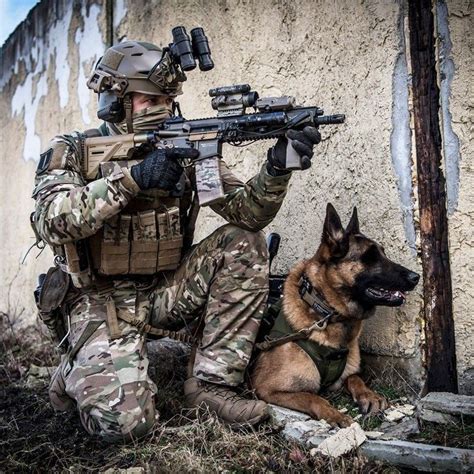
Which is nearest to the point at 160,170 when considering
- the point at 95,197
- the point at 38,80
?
the point at 95,197

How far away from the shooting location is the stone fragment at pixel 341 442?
2525mm

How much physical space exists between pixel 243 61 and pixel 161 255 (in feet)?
5.42

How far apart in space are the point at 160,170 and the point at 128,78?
682 mm

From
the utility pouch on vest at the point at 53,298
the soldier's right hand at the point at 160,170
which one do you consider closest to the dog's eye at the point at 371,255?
the soldier's right hand at the point at 160,170

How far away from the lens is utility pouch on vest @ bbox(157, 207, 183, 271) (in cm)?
318

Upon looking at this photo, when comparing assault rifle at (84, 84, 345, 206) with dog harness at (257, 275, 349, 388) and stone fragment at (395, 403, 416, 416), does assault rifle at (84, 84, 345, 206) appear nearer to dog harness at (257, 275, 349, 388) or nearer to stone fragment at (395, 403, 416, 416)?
dog harness at (257, 275, 349, 388)

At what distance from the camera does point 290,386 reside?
10.3ft

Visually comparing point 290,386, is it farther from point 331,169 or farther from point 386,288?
point 331,169

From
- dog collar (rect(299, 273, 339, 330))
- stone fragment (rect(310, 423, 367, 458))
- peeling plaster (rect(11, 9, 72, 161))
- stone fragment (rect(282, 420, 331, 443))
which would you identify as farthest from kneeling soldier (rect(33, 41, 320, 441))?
peeling plaster (rect(11, 9, 72, 161))

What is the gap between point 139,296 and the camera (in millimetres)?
3301

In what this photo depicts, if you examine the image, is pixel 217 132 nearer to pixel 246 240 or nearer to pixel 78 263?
pixel 246 240

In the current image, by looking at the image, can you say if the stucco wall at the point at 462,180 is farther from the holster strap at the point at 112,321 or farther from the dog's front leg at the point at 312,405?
the holster strap at the point at 112,321

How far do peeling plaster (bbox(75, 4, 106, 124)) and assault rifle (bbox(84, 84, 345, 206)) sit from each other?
292 cm

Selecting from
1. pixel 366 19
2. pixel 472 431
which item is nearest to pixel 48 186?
pixel 366 19
